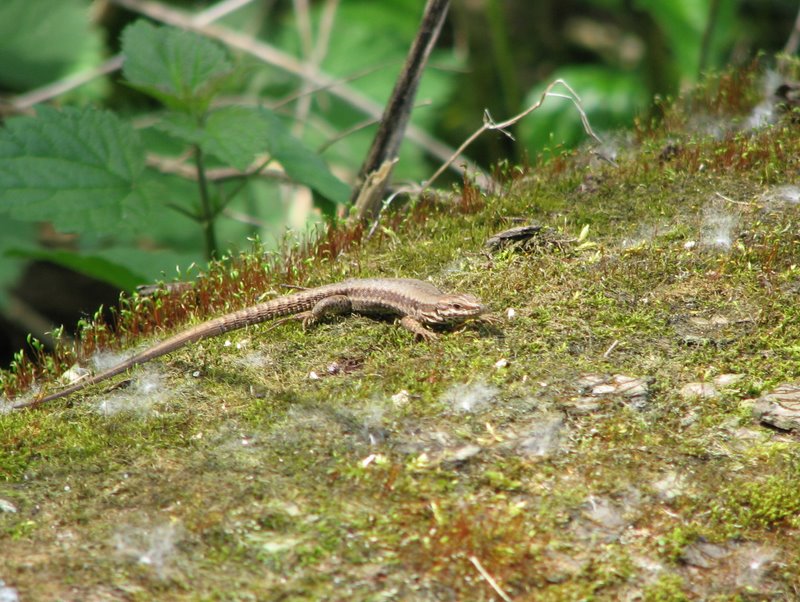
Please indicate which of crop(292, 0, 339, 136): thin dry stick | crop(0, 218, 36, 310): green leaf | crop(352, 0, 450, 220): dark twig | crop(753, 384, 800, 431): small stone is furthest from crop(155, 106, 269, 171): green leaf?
crop(753, 384, 800, 431): small stone

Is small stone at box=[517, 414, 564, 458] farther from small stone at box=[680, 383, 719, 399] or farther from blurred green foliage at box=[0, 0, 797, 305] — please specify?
blurred green foliage at box=[0, 0, 797, 305]

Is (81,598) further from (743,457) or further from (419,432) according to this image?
(743,457)

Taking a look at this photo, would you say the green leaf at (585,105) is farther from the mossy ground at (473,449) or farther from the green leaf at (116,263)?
the green leaf at (116,263)

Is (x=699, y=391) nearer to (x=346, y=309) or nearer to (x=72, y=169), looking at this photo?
(x=346, y=309)

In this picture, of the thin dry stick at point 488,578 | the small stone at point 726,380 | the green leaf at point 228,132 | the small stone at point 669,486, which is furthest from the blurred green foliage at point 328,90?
the thin dry stick at point 488,578

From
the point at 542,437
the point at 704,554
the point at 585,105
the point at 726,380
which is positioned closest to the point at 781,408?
the point at 726,380
